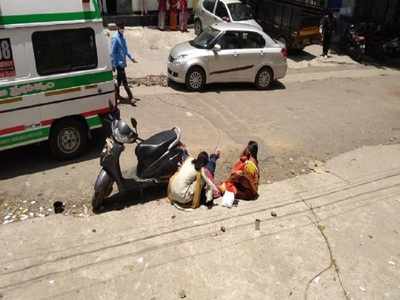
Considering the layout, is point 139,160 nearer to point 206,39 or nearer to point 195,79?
point 195,79

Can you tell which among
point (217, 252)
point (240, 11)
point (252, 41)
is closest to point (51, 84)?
point (217, 252)

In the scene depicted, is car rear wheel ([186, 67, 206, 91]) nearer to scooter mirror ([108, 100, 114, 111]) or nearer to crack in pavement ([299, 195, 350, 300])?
scooter mirror ([108, 100, 114, 111])

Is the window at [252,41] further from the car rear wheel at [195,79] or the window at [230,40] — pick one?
the car rear wheel at [195,79]

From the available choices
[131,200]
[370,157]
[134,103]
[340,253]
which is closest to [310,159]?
[370,157]

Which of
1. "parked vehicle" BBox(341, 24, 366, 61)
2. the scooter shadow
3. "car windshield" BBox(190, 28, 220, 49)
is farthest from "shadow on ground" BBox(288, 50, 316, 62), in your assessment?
the scooter shadow

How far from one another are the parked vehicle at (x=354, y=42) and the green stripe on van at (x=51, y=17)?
45.9ft

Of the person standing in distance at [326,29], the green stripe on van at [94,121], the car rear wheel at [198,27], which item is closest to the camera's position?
the green stripe on van at [94,121]

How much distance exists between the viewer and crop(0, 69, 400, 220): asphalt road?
7.51m

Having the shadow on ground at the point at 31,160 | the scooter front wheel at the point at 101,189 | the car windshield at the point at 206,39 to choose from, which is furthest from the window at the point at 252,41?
the scooter front wheel at the point at 101,189

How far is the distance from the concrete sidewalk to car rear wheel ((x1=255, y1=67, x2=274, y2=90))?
656cm

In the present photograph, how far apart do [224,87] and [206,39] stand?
1494 mm

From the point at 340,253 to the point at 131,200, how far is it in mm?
3226

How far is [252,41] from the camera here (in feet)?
44.4

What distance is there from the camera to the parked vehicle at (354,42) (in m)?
19.1
